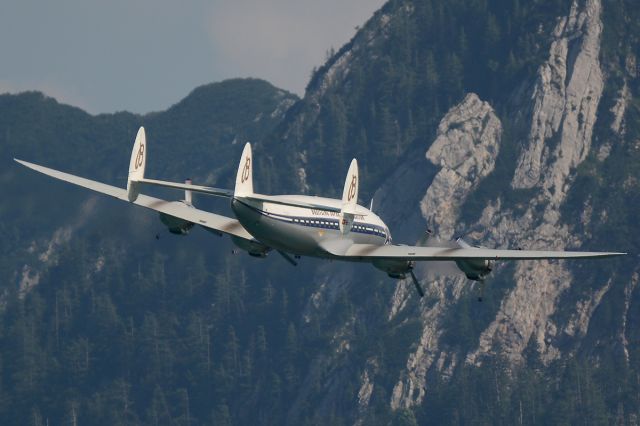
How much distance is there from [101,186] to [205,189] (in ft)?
53.0

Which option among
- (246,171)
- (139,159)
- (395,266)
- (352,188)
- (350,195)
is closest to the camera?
(246,171)

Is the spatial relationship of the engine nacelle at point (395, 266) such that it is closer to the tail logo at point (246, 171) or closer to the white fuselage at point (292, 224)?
the white fuselage at point (292, 224)

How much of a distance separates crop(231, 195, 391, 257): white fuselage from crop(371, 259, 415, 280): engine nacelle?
3.02 meters

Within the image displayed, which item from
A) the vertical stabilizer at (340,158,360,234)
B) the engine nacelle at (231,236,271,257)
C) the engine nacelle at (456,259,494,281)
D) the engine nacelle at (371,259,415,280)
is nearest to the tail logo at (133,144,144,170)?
the engine nacelle at (231,236,271,257)

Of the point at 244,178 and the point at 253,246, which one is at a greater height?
the point at 244,178

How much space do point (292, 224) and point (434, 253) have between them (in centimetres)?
931

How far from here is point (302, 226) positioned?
342 ft

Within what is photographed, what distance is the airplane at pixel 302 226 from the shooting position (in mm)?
100438

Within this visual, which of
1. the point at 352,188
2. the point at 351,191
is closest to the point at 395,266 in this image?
the point at 351,191

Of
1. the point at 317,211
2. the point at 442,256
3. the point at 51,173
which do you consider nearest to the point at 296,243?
the point at 317,211

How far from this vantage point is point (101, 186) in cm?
11062

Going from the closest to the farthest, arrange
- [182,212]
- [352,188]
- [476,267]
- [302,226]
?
[352,188] → [302,226] → [476,267] → [182,212]

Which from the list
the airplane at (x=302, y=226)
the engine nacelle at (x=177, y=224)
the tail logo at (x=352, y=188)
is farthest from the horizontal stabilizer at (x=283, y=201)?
the engine nacelle at (x=177, y=224)

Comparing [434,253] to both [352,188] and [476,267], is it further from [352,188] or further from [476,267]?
[352,188]
